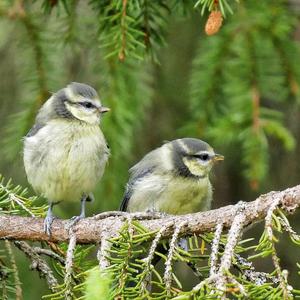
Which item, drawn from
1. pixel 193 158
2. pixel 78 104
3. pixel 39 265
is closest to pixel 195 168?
pixel 193 158

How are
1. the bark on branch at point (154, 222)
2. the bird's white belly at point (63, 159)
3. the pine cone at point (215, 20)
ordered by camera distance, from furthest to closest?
the bird's white belly at point (63, 159) < the pine cone at point (215, 20) < the bark on branch at point (154, 222)

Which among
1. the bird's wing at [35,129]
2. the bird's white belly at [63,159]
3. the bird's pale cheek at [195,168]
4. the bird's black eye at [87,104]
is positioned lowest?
the bird's pale cheek at [195,168]

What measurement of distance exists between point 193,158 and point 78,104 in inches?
32.0

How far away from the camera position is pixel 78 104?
12.6 feet

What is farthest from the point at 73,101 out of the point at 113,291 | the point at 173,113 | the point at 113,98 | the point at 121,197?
the point at 113,291

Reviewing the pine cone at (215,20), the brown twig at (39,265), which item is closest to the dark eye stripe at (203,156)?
the pine cone at (215,20)

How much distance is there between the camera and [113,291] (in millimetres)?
2051

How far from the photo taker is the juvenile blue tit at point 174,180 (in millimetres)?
4090

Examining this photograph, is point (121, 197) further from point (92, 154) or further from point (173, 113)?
point (173, 113)

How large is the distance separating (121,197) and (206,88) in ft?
2.78

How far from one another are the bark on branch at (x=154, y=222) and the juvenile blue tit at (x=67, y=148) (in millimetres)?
811

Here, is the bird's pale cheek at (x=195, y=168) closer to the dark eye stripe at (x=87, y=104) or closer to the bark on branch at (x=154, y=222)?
Result: the dark eye stripe at (x=87, y=104)

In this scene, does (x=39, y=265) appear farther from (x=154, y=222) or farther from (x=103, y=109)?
(x=103, y=109)

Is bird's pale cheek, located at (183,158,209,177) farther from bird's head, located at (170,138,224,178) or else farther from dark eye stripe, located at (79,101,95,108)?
dark eye stripe, located at (79,101,95,108)
